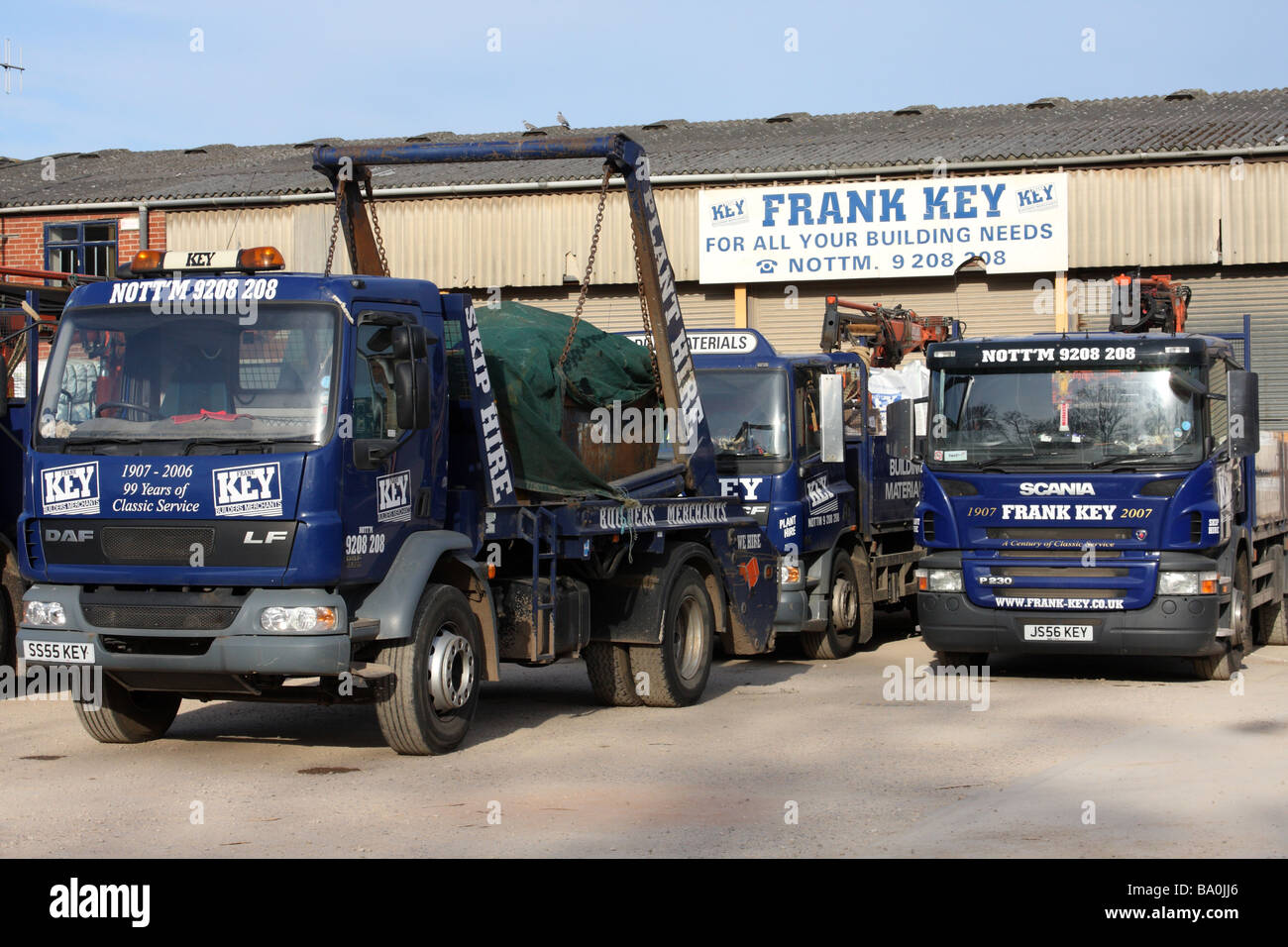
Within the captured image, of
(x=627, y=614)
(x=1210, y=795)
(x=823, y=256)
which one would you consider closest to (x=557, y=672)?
(x=627, y=614)

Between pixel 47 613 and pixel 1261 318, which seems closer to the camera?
pixel 47 613

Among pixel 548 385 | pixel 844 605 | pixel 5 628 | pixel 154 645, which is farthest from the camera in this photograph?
pixel 844 605

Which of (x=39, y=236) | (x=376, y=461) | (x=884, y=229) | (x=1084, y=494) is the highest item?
(x=39, y=236)

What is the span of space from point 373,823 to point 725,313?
21.6 m

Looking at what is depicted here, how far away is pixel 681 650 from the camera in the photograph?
453 inches

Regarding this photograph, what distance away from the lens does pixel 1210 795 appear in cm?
784

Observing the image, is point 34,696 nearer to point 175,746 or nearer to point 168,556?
point 175,746

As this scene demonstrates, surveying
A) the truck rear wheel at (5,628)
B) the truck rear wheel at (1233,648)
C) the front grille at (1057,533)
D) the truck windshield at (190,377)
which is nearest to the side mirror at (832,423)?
→ the front grille at (1057,533)

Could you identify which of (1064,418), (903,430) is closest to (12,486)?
(903,430)

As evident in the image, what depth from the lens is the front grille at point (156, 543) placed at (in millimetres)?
8281

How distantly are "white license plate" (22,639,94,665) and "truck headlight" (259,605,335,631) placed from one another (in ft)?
3.38

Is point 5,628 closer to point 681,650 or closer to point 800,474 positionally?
point 681,650

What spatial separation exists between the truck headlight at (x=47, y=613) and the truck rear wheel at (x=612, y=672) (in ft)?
→ 12.5

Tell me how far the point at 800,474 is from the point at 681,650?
2759mm
